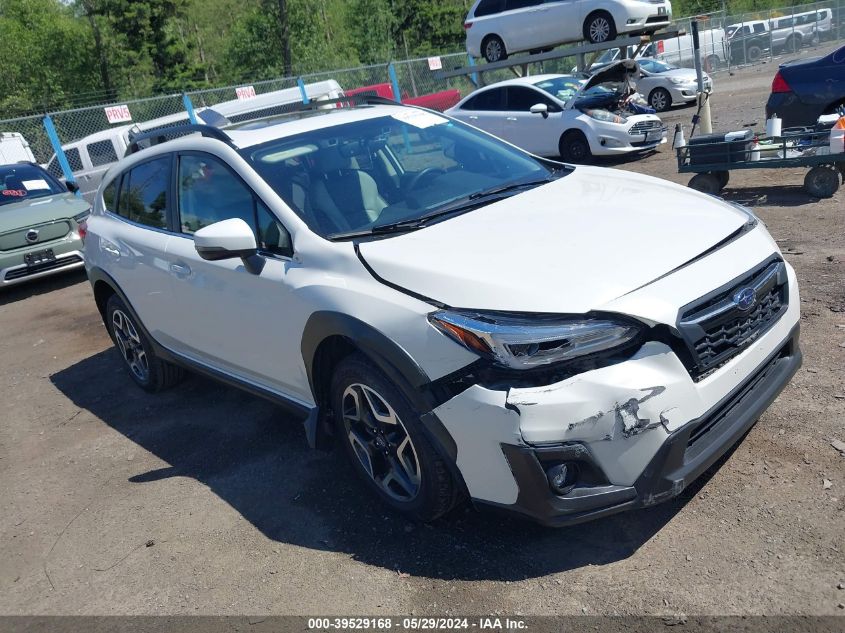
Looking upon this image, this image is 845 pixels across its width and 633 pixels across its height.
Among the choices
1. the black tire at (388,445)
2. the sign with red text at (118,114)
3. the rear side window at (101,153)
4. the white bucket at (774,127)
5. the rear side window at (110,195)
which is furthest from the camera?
the sign with red text at (118,114)

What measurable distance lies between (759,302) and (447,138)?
6.81 ft

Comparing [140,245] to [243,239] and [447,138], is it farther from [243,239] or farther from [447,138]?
[447,138]

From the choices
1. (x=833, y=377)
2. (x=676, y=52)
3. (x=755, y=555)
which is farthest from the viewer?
(x=676, y=52)

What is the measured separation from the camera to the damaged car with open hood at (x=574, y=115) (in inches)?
479

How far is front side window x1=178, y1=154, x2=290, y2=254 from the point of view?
12.1ft

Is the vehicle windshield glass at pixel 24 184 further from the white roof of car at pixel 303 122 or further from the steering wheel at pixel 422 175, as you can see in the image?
the steering wheel at pixel 422 175

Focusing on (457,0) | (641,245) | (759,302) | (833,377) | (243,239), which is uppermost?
(457,0)

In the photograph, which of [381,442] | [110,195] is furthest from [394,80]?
[381,442]

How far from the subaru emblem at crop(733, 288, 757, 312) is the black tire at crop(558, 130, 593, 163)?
9989 mm

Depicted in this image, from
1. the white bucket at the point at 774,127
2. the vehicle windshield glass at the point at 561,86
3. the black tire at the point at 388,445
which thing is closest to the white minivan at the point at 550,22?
the vehicle windshield glass at the point at 561,86

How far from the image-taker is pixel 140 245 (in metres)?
4.79

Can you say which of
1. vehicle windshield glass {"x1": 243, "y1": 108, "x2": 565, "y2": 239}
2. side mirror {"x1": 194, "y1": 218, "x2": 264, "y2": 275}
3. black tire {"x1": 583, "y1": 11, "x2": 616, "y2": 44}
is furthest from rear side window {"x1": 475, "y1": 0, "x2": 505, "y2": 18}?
side mirror {"x1": 194, "y1": 218, "x2": 264, "y2": 275}

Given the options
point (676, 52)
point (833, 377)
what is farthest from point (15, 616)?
point (676, 52)

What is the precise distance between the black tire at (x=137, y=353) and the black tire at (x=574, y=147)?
892cm
